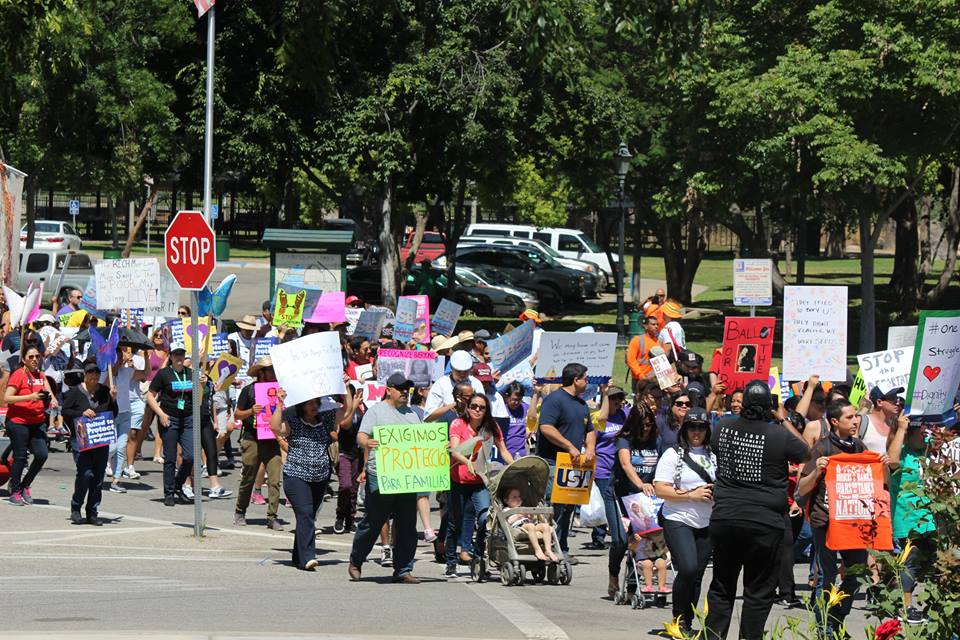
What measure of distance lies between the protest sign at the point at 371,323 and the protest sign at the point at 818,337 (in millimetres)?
8013

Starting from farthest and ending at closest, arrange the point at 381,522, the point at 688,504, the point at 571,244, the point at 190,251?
the point at 571,244 → the point at 190,251 → the point at 381,522 → the point at 688,504

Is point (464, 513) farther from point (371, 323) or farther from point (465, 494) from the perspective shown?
point (371, 323)

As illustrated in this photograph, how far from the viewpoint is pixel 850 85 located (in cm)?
2814

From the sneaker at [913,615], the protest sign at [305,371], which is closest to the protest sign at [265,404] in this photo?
the protest sign at [305,371]

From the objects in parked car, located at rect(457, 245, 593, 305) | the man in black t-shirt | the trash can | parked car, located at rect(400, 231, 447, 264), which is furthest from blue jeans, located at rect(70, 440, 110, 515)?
the trash can

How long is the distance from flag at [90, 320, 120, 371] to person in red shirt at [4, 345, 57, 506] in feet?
7.78

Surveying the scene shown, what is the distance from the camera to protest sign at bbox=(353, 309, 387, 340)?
825 inches

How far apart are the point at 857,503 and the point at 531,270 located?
3336 cm

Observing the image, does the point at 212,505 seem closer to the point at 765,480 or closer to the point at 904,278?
the point at 765,480

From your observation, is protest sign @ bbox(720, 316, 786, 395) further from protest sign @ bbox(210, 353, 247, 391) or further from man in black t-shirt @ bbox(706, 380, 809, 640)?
man in black t-shirt @ bbox(706, 380, 809, 640)

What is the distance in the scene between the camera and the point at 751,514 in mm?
8367

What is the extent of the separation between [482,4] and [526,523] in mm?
21428

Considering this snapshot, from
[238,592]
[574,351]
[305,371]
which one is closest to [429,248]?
[574,351]

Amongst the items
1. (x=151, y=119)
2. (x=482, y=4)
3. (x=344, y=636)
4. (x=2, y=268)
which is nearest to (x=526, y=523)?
(x=344, y=636)
